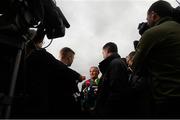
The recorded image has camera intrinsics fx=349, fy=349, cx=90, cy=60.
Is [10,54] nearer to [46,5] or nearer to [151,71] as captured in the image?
[46,5]

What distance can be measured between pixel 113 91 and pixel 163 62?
1.15 m

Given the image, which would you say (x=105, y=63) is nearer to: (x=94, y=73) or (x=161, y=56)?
(x=161, y=56)

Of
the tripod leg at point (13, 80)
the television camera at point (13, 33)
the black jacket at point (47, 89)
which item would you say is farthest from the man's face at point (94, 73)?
the tripod leg at point (13, 80)

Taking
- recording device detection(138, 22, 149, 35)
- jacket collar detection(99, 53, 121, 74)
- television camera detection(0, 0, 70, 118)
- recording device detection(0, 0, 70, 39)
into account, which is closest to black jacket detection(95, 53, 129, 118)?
jacket collar detection(99, 53, 121, 74)

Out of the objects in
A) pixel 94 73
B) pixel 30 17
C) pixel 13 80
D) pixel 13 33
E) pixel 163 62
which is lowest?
pixel 13 80

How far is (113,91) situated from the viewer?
3.65 metres

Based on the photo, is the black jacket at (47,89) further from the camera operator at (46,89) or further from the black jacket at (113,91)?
the black jacket at (113,91)

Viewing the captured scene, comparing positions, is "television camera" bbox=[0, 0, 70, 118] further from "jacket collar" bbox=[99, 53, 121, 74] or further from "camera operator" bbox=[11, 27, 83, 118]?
"jacket collar" bbox=[99, 53, 121, 74]

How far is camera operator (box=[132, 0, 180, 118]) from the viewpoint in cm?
245

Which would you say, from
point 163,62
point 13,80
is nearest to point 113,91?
point 163,62

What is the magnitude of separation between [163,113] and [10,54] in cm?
115

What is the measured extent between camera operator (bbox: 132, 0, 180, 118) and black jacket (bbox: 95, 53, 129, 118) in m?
0.85

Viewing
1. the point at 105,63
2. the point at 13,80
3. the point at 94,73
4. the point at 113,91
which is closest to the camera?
the point at 13,80

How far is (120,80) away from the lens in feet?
12.0
